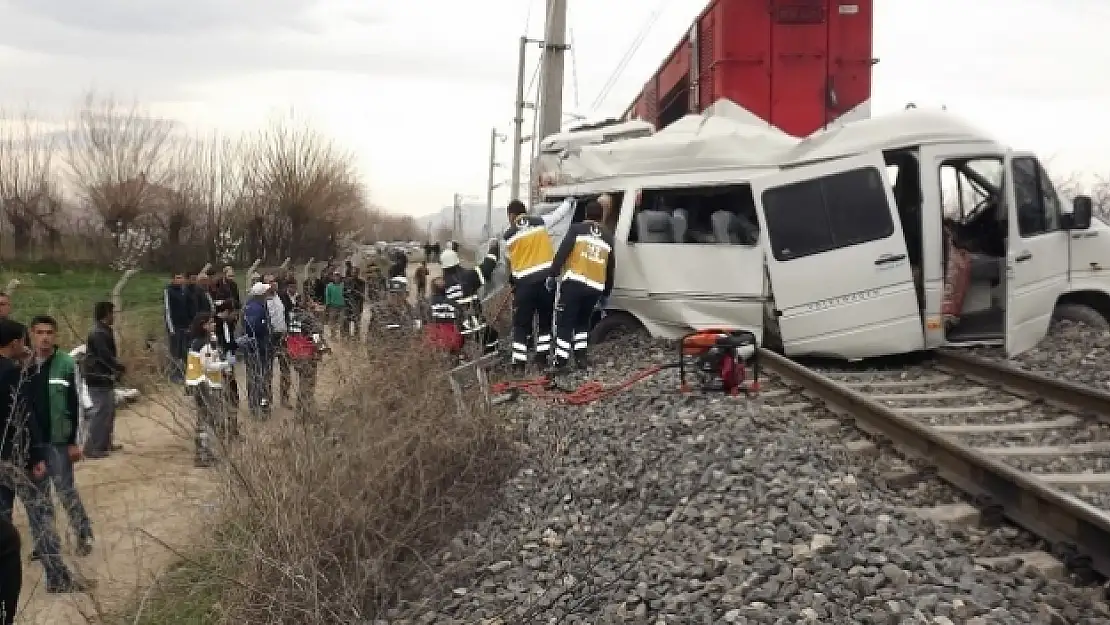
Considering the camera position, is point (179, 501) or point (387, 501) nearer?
point (387, 501)

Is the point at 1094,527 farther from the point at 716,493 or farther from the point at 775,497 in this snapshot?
the point at 716,493

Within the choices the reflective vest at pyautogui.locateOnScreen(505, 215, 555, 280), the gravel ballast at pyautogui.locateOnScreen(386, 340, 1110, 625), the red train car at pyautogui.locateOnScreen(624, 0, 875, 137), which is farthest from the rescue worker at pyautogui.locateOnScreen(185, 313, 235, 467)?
the red train car at pyautogui.locateOnScreen(624, 0, 875, 137)

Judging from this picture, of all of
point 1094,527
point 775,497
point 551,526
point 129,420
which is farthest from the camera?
point 129,420

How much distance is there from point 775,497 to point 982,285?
5868 mm

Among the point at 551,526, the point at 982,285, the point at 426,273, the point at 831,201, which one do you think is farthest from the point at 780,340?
the point at 426,273

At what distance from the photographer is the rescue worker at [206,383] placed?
5953mm

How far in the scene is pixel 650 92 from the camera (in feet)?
58.4

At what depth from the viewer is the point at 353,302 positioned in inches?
514

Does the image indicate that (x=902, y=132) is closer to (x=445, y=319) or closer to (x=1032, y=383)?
(x=1032, y=383)

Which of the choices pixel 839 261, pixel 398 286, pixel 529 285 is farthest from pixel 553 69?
pixel 839 261

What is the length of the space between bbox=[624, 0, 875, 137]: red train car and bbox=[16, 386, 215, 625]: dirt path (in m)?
8.02

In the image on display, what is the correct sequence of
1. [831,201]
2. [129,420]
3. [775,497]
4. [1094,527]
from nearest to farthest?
[1094,527], [775,497], [831,201], [129,420]

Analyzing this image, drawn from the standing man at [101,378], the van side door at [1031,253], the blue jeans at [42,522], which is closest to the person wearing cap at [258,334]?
the standing man at [101,378]

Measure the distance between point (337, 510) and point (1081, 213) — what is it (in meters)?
7.57
